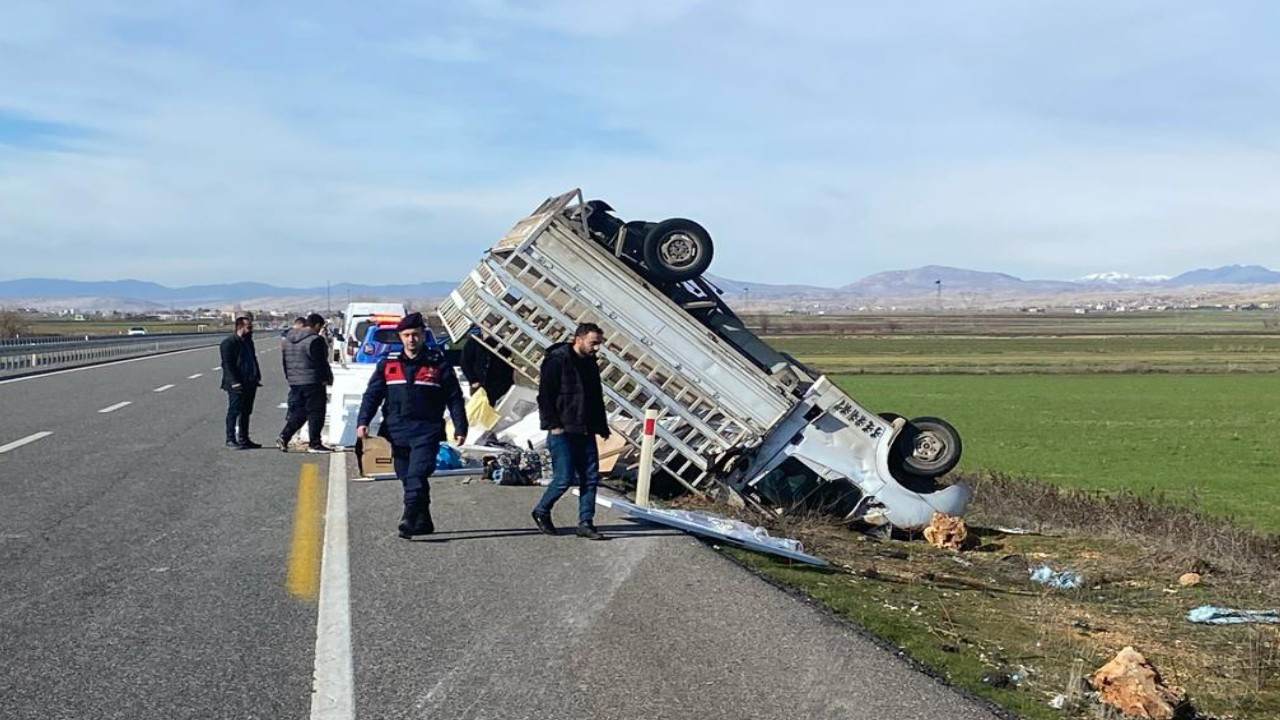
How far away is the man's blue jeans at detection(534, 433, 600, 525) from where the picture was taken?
9672 mm

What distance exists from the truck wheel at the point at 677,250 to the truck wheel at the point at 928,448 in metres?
2.79

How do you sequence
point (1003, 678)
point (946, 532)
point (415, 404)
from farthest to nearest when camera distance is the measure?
point (946, 532)
point (415, 404)
point (1003, 678)

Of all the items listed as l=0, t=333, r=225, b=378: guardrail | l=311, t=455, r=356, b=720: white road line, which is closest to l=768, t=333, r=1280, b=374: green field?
l=0, t=333, r=225, b=378: guardrail

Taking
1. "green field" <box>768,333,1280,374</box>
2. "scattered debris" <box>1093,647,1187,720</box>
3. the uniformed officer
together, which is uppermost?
the uniformed officer

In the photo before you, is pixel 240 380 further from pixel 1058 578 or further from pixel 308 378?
pixel 1058 578

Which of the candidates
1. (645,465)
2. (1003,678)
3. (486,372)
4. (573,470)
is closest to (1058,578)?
(645,465)

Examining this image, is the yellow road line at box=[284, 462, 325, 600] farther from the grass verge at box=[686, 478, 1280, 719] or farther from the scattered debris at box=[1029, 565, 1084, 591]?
the scattered debris at box=[1029, 565, 1084, 591]

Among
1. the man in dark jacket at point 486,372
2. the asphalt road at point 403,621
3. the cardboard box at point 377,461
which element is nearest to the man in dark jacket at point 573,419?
the asphalt road at point 403,621

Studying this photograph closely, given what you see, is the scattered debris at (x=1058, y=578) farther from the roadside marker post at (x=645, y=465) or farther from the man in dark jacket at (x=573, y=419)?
the man in dark jacket at (x=573, y=419)

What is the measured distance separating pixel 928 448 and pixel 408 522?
6.28 meters

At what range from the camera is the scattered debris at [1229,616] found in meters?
9.30

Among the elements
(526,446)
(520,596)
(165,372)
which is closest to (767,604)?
(520,596)

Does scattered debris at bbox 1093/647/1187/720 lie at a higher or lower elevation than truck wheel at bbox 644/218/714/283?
lower

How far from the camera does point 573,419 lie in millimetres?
9672
